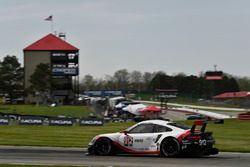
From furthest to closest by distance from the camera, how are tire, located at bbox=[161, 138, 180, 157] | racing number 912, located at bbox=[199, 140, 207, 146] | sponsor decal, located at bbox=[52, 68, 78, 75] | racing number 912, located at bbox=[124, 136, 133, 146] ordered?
1. sponsor decal, located at bbox=[52, 68, 78, 75]
2. racing number 912, located at bbox=[124, 136, 133, 146]
3. tire, located at bbox=[161, 138, 180, 157]
4. racing number 912, located at bbox=[199, 140, 207, 146]

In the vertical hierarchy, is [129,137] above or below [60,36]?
below

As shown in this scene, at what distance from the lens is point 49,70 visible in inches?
5113

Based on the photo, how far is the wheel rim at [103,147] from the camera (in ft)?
64.8

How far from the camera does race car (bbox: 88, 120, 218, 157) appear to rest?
18281 millimetres

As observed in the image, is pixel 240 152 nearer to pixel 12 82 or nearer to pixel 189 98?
pixel 12 82

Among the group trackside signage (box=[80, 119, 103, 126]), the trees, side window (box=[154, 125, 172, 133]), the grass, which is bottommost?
the grass

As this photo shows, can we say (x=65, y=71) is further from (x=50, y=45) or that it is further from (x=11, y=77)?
(x=11, y=77)

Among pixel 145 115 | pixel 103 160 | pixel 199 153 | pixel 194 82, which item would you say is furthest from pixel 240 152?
pixel 194 82

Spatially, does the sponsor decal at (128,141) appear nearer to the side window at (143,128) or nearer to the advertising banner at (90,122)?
the side window at (143,128)

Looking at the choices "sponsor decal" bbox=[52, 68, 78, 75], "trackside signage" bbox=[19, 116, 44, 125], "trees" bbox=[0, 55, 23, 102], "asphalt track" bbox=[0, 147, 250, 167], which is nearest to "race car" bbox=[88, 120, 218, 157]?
"asphalt track" bbox=[0, 147, 250, 167]

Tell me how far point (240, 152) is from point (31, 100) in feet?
366

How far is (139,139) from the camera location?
19.2m

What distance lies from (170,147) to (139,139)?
1154 millimetres

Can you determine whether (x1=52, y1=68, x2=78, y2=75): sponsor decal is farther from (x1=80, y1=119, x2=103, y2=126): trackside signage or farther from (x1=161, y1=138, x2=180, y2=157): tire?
(x1=161, y1=138, x2=180, y2=157): tire
